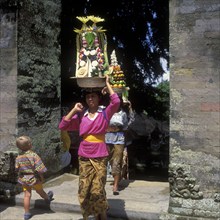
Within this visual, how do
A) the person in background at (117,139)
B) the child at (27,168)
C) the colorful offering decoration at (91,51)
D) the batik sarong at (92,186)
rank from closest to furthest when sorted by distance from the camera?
the batik sarong at (92,186) < the colorful offering decoration at (91,51) < the child at (27,168) < the person in background at (117,139)

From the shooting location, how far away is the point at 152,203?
5.30 m

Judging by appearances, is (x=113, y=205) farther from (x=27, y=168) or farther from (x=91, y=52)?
(x=91, y=52)

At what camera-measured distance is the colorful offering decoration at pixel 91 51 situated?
4.45 m

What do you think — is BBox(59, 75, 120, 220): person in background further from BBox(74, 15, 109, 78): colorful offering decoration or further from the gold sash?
BBox(74, 15, 109, 78): colorful offering decoration

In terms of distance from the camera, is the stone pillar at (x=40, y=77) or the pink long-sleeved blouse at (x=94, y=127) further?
the stone pillar at (x=40, y=77)

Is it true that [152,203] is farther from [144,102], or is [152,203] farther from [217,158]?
[144,102]

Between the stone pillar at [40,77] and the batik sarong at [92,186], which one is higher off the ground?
the stone pillar at [40,77]

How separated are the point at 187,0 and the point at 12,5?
2.79m

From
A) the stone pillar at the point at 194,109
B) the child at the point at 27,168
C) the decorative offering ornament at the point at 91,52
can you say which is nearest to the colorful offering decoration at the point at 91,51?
the decorative offering ornament at the point at 91,52

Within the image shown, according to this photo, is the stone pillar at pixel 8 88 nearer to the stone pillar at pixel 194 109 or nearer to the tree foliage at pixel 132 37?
the stone pillar at pixel 194 109

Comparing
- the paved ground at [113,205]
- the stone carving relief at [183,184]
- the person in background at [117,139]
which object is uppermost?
the person in background at [117,139]

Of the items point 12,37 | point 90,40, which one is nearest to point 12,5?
point 12,37

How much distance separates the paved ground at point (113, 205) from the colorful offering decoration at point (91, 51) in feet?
6.06

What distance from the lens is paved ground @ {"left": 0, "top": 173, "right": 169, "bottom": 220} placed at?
5.00 meters
